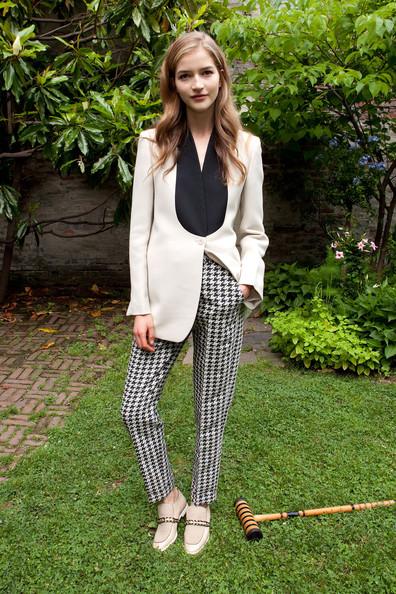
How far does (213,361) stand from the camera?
6.29ft

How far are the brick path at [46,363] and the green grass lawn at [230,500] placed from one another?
0.61 ft

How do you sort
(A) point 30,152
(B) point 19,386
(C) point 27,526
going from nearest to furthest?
(C) point 27,526 → (B) point 19,386 → (A) point 30,152

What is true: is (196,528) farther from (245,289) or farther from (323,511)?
(245,289)

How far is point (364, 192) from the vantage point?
5.40 meters

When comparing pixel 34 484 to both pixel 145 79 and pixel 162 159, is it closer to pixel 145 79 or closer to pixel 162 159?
pixel 162 159

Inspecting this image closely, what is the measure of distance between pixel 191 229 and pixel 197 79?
20.0 inches

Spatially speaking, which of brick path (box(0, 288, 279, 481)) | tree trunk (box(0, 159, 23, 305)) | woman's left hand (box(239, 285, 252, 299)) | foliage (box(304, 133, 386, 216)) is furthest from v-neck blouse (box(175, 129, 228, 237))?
tree trunk (box(0, 159, 23, 305))

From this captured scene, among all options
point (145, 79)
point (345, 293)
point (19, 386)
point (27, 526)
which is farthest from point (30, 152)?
point (27, 526)

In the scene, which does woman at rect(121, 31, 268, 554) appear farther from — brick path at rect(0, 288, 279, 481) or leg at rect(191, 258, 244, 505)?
brick path at rect(0, 288, 279, 481)

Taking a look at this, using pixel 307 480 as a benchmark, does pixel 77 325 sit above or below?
below

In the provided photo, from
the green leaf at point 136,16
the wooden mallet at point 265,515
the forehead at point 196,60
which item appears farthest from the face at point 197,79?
the green leaf at point 136,16

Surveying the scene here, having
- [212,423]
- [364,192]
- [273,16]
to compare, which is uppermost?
[273,16]

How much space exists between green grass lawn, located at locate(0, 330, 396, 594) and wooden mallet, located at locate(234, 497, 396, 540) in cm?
3

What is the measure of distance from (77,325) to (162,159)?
362 centimetres
